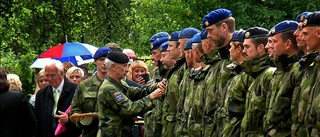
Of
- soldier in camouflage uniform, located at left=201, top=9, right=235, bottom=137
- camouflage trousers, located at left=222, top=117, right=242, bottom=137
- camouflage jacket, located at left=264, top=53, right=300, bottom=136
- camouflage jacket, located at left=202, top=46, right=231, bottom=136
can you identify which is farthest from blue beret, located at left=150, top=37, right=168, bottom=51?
camouflage jacket, located at left=264, top=53, right=300, bottom=136

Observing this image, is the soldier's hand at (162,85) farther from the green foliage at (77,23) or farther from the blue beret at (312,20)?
the green foliage at (77,23)

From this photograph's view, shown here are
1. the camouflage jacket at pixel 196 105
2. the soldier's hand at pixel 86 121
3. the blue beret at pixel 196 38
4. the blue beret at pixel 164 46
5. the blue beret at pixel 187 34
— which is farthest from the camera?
the soldier's hand at pixel 86 121

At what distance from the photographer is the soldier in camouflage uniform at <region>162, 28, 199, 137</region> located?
11938mm

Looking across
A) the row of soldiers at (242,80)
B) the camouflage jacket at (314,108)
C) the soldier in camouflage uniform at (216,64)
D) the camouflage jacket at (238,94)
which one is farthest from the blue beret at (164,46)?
the camouflage jacket at (314,108)

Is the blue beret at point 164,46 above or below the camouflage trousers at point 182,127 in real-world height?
above

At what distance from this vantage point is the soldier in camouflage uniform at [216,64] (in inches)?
408

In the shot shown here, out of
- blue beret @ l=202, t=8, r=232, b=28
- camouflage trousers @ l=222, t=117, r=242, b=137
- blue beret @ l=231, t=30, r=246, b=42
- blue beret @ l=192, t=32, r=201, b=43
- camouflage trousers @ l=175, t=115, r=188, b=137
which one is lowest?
camouflage trousers @ l=175, t=115, r=188, b=137

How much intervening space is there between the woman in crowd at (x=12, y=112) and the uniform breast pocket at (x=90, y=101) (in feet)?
2.61

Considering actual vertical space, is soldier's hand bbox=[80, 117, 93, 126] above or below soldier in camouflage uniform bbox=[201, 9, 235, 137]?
below

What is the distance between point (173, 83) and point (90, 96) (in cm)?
211

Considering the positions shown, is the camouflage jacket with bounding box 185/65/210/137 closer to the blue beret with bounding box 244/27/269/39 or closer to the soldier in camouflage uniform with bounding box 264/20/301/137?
the blue beret with bounding box 244/27/269/39

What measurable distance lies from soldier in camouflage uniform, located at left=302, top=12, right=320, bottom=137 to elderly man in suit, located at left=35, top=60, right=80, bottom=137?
658 cm

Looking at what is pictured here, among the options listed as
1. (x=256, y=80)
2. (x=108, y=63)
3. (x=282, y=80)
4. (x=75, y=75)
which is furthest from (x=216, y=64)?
(x=75, y=75)

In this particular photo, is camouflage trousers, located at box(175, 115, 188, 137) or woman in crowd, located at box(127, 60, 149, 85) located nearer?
camouflage trousers, located at box(175, 115, 188, 137)
